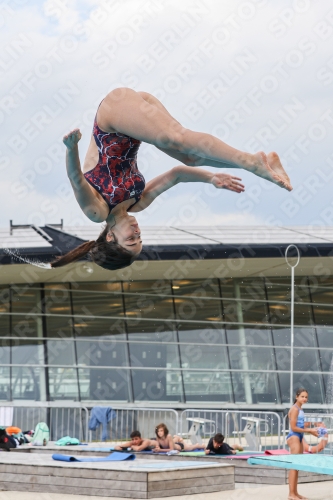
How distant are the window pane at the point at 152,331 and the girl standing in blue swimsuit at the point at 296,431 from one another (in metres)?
13.5

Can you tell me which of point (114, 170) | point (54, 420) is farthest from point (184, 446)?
point (114, 170)

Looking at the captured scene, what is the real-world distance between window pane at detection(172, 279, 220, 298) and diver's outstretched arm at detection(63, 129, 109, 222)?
20152mm

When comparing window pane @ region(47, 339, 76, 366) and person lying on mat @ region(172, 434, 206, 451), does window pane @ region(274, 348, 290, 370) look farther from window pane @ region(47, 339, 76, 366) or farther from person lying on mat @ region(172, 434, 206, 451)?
person lying on mat @ region(172, 434, 206, 451)

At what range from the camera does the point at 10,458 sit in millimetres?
13008

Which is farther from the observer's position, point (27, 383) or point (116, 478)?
point (27, 383)

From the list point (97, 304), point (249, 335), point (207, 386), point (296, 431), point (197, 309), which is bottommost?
point (296, 431)

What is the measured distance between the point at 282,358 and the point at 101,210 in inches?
811

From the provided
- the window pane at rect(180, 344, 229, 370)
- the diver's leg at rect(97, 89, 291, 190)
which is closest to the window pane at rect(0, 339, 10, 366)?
the window pane at rect(180, 344, 229, 370)

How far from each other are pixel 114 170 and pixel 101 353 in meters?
19.0

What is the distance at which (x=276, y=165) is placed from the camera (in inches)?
191

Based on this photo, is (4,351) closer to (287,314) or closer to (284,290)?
(287,314)

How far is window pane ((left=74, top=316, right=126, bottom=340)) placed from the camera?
24125mm

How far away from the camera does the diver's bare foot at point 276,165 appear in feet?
15.8

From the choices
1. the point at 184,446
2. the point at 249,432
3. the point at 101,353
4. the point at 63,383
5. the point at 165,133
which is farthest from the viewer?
the point at 101,353
